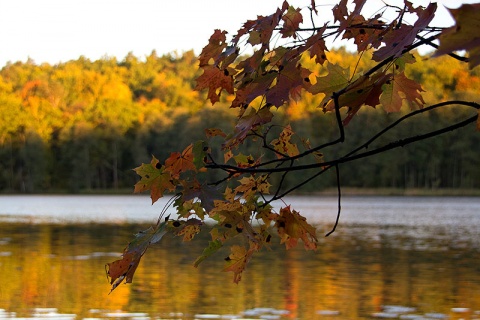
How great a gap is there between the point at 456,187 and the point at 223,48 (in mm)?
78572

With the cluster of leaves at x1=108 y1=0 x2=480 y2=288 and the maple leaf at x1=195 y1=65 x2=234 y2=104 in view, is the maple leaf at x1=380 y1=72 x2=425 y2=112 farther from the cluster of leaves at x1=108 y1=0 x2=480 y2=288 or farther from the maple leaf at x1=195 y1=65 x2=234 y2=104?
the maple leaf at x1=195 y1=65 x2=234 y2=104

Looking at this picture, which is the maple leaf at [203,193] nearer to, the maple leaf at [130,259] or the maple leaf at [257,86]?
the maple leaf at [130,259]

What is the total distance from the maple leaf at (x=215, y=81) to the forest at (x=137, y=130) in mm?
66159

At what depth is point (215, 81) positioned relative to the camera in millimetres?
1982

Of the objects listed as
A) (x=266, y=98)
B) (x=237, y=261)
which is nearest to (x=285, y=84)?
(x=266, y=98)

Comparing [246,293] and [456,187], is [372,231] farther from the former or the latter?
[456,187]

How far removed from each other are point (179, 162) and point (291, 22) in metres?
0.38

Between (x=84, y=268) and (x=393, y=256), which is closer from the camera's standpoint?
(x=84, y=268)

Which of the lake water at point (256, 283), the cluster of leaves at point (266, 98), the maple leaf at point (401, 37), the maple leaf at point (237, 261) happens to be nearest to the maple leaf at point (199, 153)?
the cluster of leaves at point (266, 98)

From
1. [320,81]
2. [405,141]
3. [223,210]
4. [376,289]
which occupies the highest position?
[320,81]

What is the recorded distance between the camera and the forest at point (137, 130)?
76000 mm

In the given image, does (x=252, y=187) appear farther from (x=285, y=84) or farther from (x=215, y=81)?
(x=285, y=84)

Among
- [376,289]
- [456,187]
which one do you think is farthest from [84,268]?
[456,187]

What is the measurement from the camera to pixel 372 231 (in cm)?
2514
